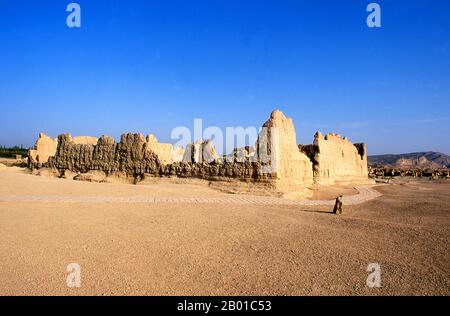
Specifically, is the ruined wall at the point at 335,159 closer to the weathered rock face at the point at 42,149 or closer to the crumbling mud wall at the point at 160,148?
the crumbling mud wall at the point at 160,148

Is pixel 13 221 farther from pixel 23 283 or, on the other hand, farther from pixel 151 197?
pixel 151 197

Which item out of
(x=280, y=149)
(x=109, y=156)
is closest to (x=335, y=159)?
(x=280, y=149)

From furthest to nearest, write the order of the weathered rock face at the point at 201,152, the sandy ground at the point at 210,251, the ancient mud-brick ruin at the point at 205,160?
the weathered rock face at the point at 201,152
the ancient mud-brick ruin at the point at 205,160
the sandy ground at the point at 210,251

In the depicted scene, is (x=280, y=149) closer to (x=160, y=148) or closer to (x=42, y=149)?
(x=160, y=148)

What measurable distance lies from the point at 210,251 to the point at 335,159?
75.4ft

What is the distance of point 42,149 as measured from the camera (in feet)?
81.4

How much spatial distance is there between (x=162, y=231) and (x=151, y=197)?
513cm

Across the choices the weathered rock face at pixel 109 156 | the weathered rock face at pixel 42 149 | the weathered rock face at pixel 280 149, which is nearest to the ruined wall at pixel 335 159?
the weathered rock face at pixel 280 149

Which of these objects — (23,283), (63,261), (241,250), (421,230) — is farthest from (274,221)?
(23,283)

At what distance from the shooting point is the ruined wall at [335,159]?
73.4ft

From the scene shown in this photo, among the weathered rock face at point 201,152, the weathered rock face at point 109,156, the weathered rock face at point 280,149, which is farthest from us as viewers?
the weathered rock face at point 109,156

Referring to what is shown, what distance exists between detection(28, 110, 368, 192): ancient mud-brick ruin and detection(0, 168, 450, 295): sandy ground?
5397 mm

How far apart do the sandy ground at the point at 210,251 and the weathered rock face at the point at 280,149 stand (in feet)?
17.3

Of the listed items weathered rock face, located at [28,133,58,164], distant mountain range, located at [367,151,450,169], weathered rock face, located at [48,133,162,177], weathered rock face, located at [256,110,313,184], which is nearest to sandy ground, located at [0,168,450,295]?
weathered rock face, located at [256,110,313,184]
